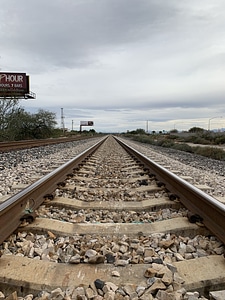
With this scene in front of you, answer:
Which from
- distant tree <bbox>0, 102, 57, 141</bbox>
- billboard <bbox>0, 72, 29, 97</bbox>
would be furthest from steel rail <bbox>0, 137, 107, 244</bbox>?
billboard <bbox>0, 72, 29, 97</bbox>

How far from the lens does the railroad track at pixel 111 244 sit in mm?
1931

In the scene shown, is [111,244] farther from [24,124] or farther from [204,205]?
[24,124]

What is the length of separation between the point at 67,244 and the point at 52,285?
68 centimetres

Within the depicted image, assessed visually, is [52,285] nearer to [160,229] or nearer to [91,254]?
[91,254]

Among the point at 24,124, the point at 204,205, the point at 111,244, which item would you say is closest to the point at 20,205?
the point at 111,244

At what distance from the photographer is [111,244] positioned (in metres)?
2.57

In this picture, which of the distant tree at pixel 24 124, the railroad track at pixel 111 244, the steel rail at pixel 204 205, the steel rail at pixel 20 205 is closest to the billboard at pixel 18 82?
the distant tree at pixel 24 124

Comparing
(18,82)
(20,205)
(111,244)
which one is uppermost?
(18,82)

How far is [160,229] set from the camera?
2.91 m

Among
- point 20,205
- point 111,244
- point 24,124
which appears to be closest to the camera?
point 111,244

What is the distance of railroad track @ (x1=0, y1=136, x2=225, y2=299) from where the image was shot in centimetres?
193

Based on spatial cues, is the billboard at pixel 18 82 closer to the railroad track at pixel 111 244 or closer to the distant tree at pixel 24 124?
the distant tree at pixel 24 124

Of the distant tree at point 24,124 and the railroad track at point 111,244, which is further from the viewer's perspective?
the distant tree at point 24,124

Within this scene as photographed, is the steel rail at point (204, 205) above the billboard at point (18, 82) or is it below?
below
